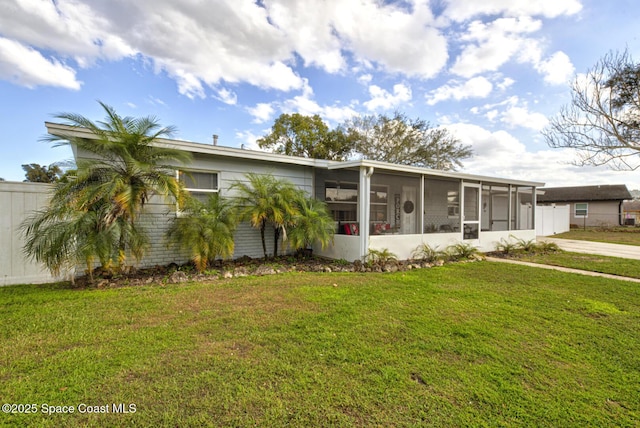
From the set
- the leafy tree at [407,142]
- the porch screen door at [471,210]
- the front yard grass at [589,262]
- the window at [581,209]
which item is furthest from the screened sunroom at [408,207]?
the window at [581,209]

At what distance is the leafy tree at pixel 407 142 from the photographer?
20.2m

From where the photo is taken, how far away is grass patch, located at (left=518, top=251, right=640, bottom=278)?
22.0 feet

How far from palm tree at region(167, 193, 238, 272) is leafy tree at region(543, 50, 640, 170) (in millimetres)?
15845

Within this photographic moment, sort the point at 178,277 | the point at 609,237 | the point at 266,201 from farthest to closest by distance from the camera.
A: the point at 609,237 < the point at 266,201 < the point at 178,277

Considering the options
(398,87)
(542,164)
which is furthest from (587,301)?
(542,164)

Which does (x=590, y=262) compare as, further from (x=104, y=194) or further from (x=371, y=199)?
(x=104, y=194)

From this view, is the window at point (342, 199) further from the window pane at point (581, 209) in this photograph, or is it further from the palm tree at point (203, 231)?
the window pane at point (581, 209)

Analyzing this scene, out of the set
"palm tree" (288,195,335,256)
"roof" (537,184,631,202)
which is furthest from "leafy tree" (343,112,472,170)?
"palm tree" (288,195,335,256)

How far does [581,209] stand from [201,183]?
32394 millimetres

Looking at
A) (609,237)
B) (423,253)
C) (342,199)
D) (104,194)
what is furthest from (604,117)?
(104,194)

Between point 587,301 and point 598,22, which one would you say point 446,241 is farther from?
point 598,22

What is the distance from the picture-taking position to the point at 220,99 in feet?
39.2

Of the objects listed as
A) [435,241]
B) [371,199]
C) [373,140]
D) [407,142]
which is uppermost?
[373,140]

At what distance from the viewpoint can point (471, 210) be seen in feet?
31.2
